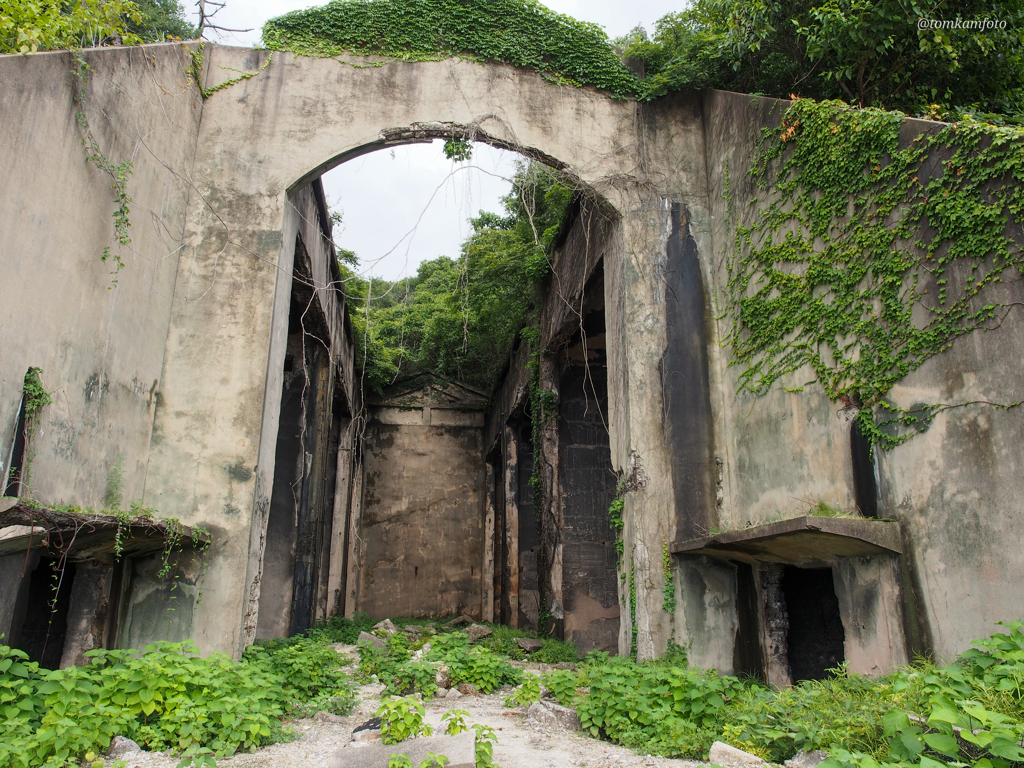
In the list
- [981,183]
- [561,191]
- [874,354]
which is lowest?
[874,354]

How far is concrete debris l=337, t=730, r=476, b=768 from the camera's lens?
151 inches

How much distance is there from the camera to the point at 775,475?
258 inches

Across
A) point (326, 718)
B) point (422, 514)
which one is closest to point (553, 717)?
point (326, 718)

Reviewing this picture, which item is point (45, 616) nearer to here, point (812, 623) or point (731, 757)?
point (731, 757)

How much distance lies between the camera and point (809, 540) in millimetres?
5324

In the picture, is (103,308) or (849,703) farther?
(103,308)

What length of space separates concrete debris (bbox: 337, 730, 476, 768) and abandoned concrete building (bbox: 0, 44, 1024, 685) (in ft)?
7.40

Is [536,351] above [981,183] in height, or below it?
above

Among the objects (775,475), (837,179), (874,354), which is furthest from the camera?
(775,475)

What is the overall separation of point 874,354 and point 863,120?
1.93m

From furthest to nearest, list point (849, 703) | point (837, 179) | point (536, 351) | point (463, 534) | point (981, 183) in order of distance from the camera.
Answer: point (463, 534) → point (536, 351) → point (837, 179) → point (981, 183) → point (849, 703)

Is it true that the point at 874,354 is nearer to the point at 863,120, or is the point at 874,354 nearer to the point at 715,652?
the point at 863,120

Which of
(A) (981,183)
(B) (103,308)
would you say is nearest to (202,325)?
(B) (103,308)

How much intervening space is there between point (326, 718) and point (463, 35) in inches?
302
